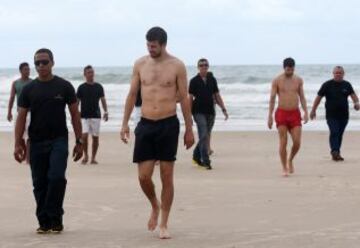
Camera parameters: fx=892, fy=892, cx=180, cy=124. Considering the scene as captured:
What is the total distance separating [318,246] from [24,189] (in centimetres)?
534

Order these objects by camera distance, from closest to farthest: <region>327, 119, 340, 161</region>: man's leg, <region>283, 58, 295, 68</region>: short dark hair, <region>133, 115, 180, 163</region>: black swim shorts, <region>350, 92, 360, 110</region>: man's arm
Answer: <region>133, 115, 180, 163</region>: black swim shorts
<region>283, 58, 295, 68</region>: short dark hair
<region>350, 92, 360, 110</region>: man's arm
<region>327, 119, 340, 161</region>: man's leg

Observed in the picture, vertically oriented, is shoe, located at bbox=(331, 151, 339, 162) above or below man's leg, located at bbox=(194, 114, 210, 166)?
below

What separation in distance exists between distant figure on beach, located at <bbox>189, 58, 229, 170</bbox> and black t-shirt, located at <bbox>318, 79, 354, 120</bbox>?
2.27 meters

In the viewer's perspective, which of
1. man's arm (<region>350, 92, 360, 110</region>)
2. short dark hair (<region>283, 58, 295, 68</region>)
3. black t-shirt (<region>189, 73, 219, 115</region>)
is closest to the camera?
short dark hair (<region>283, 58, 295, 68</region>)

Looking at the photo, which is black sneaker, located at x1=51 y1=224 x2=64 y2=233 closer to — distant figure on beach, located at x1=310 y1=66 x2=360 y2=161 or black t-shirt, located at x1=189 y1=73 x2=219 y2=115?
black t-shirt, located at x1=189 y1=73 x2=219 y2=115

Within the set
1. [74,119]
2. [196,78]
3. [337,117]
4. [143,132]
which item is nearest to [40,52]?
[74,119]

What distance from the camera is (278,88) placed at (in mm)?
13242

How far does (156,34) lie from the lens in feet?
25.7

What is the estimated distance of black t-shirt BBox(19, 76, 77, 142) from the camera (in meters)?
8.20

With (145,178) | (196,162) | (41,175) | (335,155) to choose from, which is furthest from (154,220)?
(335,155)

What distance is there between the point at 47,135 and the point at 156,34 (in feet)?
4.62

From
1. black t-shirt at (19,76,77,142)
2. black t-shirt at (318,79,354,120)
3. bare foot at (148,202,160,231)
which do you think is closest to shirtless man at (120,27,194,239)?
bare foot at (148,202,160,231)

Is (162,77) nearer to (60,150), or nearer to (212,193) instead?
(60,150)

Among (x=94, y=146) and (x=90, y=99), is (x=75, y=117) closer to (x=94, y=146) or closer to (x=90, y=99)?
(x=90, y=99)
